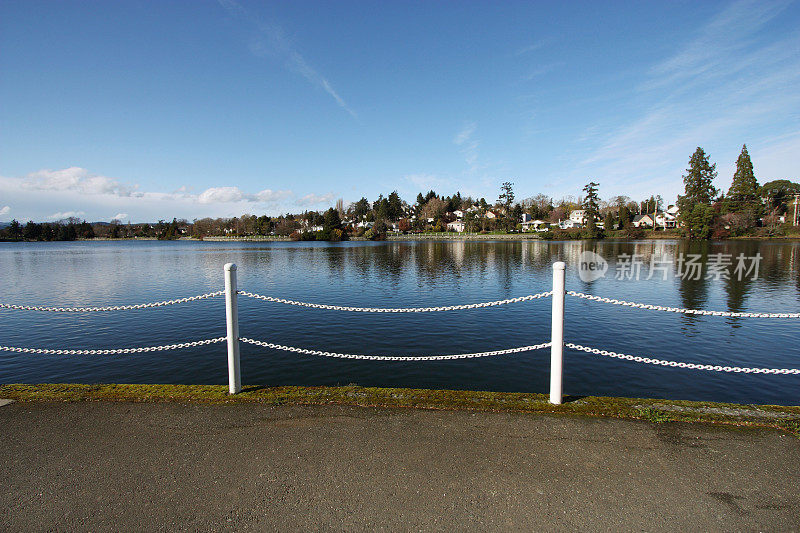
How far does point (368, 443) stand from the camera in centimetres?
374

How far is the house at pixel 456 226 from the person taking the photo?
134m

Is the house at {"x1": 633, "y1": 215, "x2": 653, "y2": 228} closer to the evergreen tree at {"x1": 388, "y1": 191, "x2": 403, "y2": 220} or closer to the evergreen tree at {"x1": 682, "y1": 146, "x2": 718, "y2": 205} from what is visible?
the evergreen tree at {"x1": 682, "y1": 146, "x2": 718, "y2": 205}

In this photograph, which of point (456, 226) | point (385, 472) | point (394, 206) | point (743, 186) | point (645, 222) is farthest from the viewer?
point (394, 206)

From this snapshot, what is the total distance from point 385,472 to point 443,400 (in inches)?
57.3

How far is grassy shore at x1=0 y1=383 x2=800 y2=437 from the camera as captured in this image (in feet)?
13.6

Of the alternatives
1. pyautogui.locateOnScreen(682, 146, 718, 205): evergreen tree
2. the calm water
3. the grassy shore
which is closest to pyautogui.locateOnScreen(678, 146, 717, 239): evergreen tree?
pyautogui.locateOnScreen(682, 146, 718, 205): evergreen tree

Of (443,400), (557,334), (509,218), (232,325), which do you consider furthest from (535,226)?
(232,325)

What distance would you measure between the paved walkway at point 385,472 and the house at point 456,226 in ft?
427

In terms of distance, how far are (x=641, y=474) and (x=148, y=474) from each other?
430 cm

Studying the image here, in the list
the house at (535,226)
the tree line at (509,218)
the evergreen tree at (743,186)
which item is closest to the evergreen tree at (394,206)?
the tree line at (509,218)

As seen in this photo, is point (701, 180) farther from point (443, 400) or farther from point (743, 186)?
point (443, 400)

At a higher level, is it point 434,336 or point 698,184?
point 698,184

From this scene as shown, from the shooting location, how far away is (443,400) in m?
4.59

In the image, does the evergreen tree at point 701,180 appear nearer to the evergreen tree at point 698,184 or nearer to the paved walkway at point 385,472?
the evergreen tree at point 698,184
